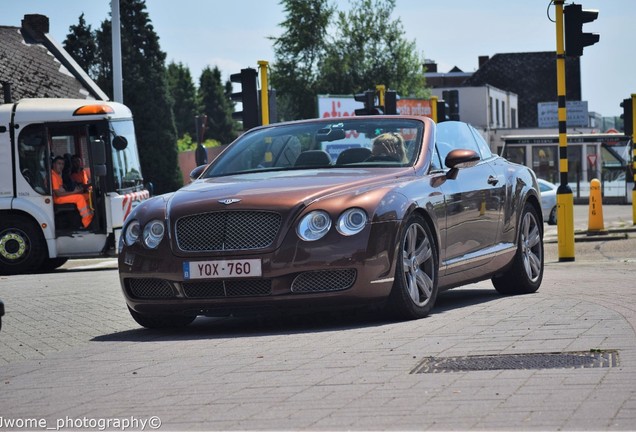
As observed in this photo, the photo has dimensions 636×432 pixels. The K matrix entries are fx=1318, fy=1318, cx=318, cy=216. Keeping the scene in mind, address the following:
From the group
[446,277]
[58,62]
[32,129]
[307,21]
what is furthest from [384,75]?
[446,277]

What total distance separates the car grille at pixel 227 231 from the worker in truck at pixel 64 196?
13.4 metres

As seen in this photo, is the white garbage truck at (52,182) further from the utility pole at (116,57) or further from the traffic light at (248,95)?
the utility pole at (116,57)

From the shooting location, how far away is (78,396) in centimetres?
661

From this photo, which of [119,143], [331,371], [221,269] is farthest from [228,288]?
[119,143]

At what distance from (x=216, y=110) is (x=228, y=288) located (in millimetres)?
160070

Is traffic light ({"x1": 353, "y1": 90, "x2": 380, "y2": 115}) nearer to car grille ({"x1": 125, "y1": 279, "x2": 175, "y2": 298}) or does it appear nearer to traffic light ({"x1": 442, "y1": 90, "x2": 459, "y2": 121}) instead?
traffic light ({"x1": 442, "y1": 90, "x2": 459, "y2": 121})

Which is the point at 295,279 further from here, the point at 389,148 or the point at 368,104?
the point at 368,104

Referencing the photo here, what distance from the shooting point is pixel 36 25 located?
137 feet

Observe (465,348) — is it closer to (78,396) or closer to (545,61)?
(78,396)

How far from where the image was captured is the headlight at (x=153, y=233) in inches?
361

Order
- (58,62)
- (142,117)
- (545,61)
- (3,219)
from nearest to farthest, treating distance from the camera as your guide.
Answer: (3,219) → (58,62) → (142,117) → (545,61)

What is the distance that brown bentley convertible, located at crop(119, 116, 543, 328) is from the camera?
29.0 ft

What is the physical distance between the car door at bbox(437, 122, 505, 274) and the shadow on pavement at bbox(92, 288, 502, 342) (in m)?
0.43

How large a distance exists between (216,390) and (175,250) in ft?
8.64
